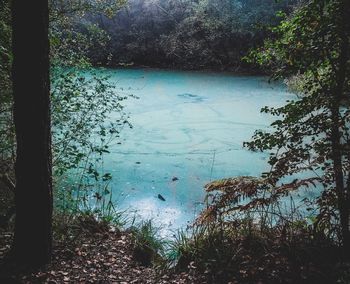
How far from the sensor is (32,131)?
2.55 meters

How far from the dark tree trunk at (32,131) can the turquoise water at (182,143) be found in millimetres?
2612

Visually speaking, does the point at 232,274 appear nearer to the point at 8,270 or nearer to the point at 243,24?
the point at 8,270

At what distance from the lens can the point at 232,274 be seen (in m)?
3.21

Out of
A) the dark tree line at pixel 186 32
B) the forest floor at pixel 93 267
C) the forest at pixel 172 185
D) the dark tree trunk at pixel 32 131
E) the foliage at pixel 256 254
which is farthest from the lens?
the dark tree line at pixel 186 32

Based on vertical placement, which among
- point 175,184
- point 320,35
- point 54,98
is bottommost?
point 175,184

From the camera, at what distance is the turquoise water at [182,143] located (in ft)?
19.6

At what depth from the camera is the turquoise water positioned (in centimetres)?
598

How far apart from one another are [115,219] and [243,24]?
632 inches

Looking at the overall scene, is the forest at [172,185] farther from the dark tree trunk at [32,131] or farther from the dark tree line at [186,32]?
the dark tree line at [186,32]

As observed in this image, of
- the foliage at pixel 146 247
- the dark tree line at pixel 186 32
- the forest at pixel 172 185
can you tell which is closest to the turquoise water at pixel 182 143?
the forest at pixel 172 185

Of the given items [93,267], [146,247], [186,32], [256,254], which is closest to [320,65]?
[256,254]

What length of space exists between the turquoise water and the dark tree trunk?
A: 2.61 m

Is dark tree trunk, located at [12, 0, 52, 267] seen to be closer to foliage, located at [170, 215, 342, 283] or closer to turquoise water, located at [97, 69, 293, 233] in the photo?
foliage, located at [170, 215, 342, 283]

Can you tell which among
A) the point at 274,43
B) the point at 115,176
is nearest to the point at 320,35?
the point at 274,43
